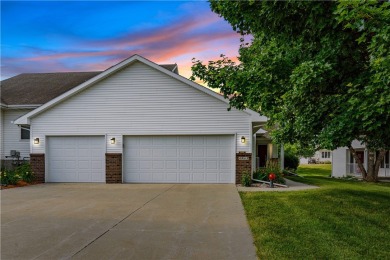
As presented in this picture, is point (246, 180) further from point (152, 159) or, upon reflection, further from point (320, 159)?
point (320, 159)

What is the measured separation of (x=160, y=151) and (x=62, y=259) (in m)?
10.2

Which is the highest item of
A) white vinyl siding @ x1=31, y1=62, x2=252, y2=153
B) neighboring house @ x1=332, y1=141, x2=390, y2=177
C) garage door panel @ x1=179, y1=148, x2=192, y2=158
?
white vinyl siding @ x1=31, y1=62, x2=252, y2=153

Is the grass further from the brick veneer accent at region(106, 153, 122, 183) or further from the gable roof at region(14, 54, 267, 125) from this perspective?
the brick veneer accent at region(106, 153, 122, 183)

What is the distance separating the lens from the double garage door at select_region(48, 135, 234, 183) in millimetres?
14758

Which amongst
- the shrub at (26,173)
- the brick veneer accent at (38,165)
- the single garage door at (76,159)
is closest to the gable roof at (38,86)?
the brick veneer accent at (38,165)

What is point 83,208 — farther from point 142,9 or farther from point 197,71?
point 142,9

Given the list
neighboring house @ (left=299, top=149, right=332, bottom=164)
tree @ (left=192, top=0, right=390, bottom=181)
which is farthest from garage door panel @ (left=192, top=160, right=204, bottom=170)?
neighboring house @ (left=299, top=149, right=332, bottom=164)

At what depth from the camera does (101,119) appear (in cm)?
1520

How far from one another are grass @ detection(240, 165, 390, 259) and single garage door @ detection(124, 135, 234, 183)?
3962 mm

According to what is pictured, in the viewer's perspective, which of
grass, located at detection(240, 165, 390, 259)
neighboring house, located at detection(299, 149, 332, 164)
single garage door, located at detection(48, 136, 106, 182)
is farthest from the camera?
neighboring house, located at detection(299, 149, 332, 164)

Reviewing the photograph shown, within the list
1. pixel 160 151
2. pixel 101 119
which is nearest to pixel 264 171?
pixel 160 151

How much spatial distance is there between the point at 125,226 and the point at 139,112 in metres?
8.71

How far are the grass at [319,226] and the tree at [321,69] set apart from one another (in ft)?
5.79

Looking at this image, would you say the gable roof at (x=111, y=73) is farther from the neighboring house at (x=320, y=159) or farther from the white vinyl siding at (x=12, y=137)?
the neighboring house at (x=320, y=159)
